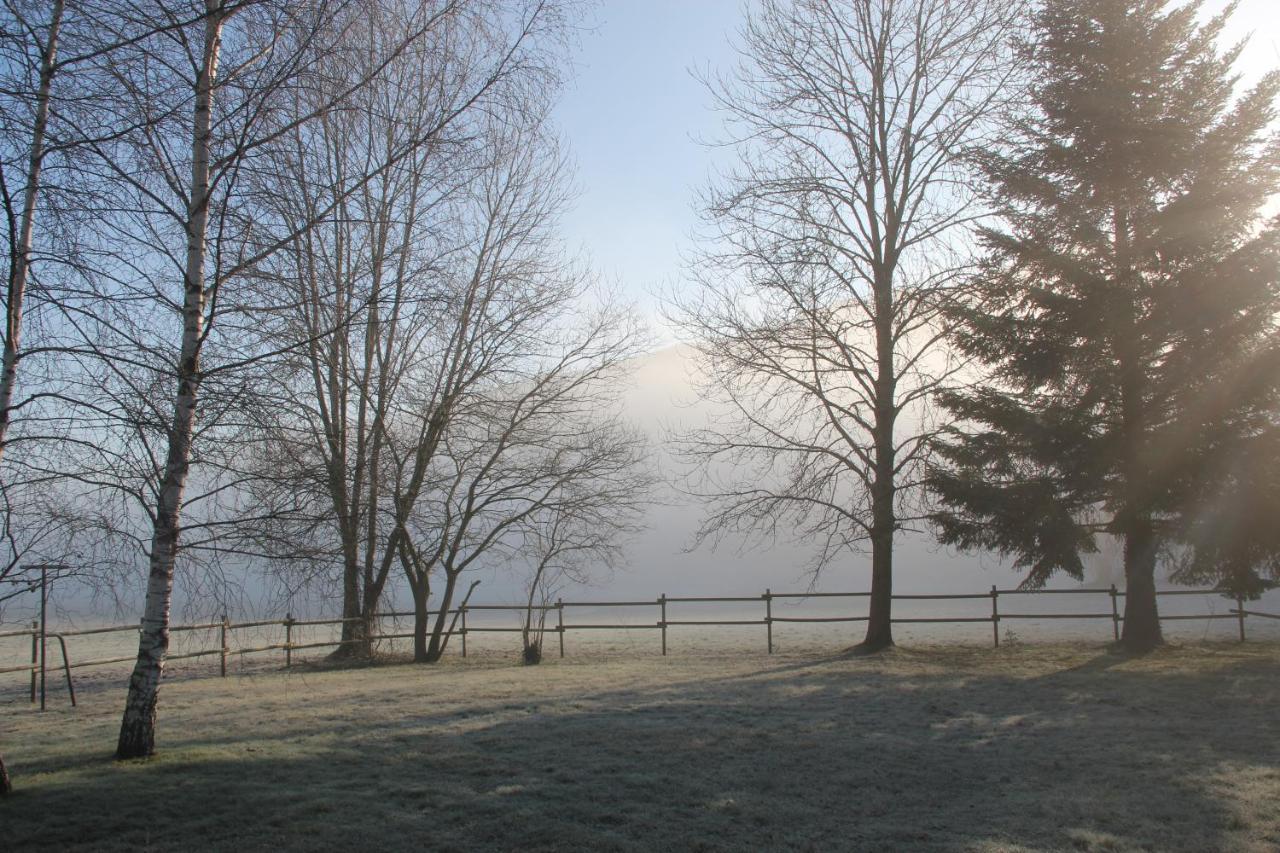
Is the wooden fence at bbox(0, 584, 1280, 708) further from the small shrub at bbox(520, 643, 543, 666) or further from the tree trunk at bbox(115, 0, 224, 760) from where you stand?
the tree trunk at bbox(115, 0, 224, 760)

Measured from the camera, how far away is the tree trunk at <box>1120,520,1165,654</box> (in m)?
14.9

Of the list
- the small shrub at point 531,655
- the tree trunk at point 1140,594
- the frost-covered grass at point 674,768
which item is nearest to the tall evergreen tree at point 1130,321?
the tree trunk at point 1140,594

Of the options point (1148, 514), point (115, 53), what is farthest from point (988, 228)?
point (115, 53)

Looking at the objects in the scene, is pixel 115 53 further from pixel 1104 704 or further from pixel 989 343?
pixel 989 343

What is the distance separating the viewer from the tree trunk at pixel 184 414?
6.30 metres

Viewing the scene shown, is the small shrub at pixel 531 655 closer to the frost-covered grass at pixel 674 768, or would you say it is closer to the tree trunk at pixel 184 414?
the frost-covered grass at pixel 674 768

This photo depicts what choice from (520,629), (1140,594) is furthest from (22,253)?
(1140,594)

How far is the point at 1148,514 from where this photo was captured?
1418 cm

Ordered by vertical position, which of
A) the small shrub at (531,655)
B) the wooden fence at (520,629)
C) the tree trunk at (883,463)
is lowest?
the small shrub at (531,655)

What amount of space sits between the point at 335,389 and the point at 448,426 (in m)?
6.25

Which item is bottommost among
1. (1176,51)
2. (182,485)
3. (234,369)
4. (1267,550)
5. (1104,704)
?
→ (1104,704)

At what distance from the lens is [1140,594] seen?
50.7ft

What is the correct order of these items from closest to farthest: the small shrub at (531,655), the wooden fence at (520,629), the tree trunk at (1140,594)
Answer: the wooden fence at (520,629) < the tree trunk at (1140,594) < the small shrub at (531,655)

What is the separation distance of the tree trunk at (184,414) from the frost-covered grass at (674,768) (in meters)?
0.93
